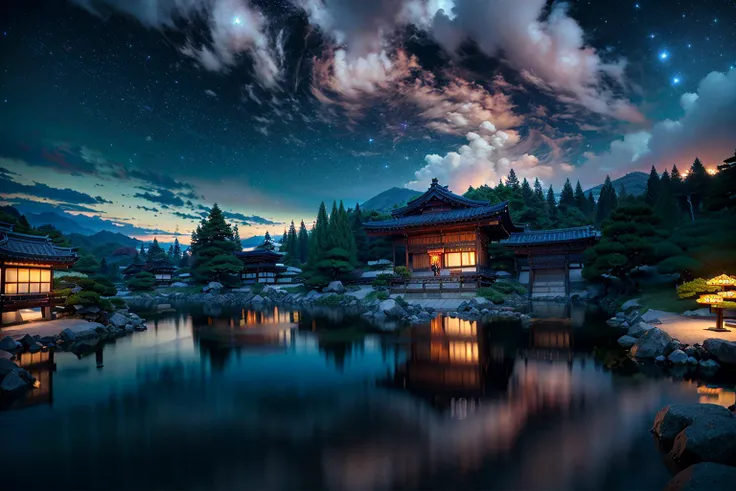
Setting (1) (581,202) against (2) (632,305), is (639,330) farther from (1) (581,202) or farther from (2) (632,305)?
(1) (581,202)

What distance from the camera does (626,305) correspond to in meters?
21.1

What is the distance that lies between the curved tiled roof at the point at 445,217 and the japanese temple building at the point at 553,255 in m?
4.70

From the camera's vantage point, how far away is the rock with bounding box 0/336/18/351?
14.0 metres

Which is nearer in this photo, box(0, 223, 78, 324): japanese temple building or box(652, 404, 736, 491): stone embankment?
box(652, 404, 736, 491): stone embankment

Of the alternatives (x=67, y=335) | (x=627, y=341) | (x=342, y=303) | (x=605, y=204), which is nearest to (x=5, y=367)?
(x=67, y=335)

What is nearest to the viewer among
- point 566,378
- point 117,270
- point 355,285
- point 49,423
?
point 49,423

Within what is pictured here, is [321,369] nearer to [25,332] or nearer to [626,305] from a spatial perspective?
[25,332]

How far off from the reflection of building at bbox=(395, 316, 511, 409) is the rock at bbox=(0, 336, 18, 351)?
50.4 feet

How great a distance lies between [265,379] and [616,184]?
151m

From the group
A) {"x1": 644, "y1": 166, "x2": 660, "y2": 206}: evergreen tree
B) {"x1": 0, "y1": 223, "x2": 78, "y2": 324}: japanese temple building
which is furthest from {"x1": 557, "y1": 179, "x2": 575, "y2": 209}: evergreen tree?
{"x1": 0, "y1": 223, "x2": 78, "y2": 324}: japanese temple building

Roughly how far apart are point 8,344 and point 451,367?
55.9ft

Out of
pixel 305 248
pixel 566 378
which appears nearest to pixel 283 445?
pixel 566 378

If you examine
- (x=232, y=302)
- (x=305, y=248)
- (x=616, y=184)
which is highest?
(x=616, y=184)

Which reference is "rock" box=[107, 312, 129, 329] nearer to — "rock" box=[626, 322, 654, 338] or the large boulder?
the large boulder
